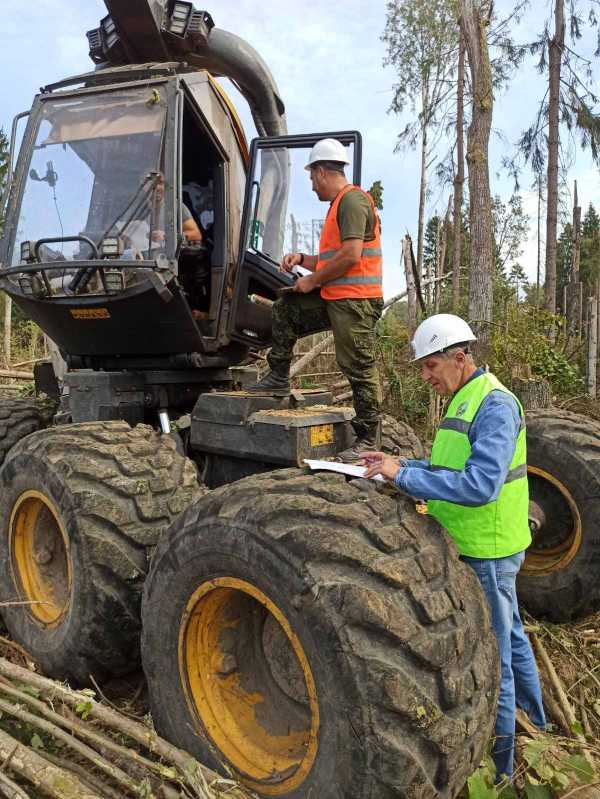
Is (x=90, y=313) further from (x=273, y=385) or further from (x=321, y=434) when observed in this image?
(x=321, y=434)

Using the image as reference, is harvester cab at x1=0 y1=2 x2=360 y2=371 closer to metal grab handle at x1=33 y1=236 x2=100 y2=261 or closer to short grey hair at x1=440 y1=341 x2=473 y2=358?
metal grab handle at x1=33 y1=236 x2=100 y2=261

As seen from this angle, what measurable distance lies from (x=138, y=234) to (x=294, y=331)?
3.67ft

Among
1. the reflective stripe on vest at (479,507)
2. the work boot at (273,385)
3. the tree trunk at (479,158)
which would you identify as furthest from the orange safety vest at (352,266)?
the tree trunk at (479,158)

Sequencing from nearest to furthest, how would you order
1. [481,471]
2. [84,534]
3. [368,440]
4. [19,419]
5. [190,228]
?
[481,471] < [84,534] < [368,440] < [190,228] < [19,419]

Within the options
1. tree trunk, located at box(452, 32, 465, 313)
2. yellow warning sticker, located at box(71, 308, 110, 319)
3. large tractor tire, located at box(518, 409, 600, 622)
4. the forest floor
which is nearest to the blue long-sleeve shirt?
the forest floor

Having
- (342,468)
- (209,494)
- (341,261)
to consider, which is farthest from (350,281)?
(209,494)

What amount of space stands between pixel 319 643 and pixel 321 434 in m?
1.59

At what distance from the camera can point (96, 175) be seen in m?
4.14

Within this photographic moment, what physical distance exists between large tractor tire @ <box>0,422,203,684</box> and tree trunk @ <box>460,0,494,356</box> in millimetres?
7131

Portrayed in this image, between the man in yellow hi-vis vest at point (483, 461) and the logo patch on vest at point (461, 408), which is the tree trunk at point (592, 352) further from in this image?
the logo patch on vest at point (461, 408)

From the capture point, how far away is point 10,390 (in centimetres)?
1092

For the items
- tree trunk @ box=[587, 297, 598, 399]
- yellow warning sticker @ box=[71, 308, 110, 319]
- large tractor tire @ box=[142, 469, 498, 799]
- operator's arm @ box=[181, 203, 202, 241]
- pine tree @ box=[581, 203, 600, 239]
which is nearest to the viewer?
large tractor tire @ box=[142, 469, 498, 799]

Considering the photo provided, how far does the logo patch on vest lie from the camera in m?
2.81

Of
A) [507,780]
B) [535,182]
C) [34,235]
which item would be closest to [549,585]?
[507,780]
